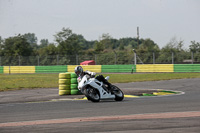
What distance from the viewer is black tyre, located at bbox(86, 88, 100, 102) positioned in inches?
466

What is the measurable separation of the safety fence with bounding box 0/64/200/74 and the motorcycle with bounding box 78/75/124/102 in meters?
25.8

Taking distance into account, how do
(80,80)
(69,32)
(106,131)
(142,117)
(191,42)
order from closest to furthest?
(106,131), (142,117), (80,80), (191,42), (69,32)

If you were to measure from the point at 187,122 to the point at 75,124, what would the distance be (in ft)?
6.83

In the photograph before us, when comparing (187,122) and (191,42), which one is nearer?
(187,122)

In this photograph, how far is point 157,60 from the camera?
4344 cm

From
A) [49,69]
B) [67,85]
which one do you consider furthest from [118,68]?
[67,85]

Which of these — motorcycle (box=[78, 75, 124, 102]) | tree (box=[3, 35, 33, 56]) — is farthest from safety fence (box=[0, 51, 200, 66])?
motorcycle (box=[78, 75, 124, 102])

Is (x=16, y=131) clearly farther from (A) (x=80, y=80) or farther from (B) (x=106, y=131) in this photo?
(A) (x=80, y=80)

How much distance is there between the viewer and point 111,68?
141ft

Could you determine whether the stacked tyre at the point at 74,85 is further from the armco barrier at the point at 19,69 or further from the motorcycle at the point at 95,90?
the armco barrier at the point at 19,69

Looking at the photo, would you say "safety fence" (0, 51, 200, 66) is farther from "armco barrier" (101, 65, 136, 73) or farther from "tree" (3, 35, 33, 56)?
"tree" (3, 35, 33, 56)

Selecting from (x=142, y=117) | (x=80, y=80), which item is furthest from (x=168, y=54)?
(x=142, y=117)

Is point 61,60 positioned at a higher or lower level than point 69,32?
lower

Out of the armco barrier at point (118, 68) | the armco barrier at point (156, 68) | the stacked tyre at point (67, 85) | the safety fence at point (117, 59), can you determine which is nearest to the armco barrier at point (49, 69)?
the safety fence at point (117, 59)
